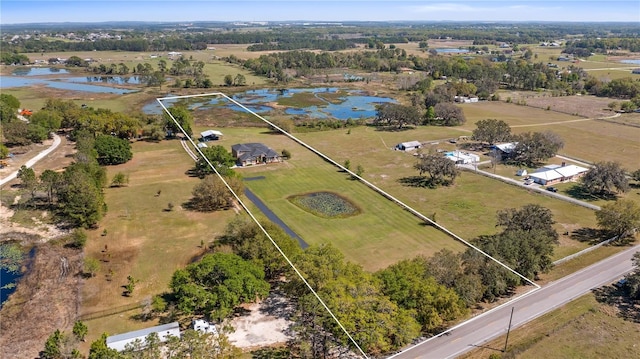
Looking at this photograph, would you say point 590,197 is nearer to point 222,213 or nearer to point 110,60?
point 222,213

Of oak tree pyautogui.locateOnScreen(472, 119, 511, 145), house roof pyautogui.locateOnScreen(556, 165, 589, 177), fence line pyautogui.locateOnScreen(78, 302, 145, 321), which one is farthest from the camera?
oak tree pyautogui.locateOnScreen(472, 119, 511, 145)

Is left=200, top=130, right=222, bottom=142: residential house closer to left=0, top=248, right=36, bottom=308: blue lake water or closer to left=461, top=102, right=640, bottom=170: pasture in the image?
left=0, top=248, right=36, bottom=308: blue lake water

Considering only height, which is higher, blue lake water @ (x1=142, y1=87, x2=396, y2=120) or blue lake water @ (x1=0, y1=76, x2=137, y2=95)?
blue lake water @ (x1=0, y1=76, x2=137, y2=95)

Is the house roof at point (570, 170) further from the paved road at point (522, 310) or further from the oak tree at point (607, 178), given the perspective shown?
the paved road at point (522, 310)

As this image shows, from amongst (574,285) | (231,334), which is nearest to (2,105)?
(231,334)

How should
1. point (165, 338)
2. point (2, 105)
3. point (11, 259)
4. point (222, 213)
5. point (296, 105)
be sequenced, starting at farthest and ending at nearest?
point (296, 105) → point (2, 105) → point (222, 213) → point (11, 259) → point (165, 338)

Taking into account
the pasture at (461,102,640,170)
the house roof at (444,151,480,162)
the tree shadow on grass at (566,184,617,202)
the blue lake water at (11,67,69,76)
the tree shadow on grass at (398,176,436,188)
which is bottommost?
the tree shadow on grass at (398,176,436,188)

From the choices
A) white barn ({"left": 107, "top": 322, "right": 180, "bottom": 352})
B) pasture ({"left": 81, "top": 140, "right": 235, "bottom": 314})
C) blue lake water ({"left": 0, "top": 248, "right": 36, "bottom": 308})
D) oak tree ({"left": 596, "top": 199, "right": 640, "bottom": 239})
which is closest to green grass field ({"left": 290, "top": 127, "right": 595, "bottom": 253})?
oak tree ({"left": 596, "top": 199, "right": 640, "bottom": 239})

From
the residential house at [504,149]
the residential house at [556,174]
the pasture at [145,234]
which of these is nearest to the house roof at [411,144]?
the residential house at [504,149]
